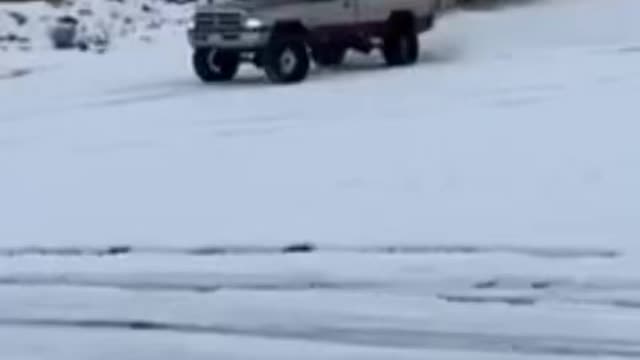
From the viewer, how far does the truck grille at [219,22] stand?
28.5m

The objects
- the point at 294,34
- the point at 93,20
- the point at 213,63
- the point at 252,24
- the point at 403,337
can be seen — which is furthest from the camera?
the point at 93,20

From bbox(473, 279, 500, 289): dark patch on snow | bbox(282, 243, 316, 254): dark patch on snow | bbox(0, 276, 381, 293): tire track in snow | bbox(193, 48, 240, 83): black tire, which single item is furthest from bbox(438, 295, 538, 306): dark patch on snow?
bbox(193, 48, 240, 83): black tire

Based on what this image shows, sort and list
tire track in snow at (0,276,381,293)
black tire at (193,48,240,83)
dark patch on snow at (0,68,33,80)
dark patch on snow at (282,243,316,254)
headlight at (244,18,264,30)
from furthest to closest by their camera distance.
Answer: dark patch on snow at (0,68,33,80), black tire at (193,48,240,83), headlight at (244,18,264,30), dark patch on snow at (282,243,316,254), tire track in snow at (0,276,381,293)

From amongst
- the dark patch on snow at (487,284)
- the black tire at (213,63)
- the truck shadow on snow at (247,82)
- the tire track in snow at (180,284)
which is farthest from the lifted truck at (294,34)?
the dark patch on snow at (487,284)

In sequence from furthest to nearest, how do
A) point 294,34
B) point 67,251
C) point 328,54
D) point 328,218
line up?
point 328,54
point 294,34
point 328,218
point 67,251

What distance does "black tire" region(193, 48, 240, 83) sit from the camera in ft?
96.0

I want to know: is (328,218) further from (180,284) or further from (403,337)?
(403,337)

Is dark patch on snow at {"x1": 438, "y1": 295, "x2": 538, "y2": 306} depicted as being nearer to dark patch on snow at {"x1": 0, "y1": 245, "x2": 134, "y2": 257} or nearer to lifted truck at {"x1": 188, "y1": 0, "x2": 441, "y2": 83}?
dark patch on snow at {"x1": 0, "y1": 245, "x2": 134, "y2": 257}

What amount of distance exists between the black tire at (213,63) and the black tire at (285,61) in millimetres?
853

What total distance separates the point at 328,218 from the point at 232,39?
1429 cm

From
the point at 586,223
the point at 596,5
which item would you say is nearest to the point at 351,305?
the point at 586,223

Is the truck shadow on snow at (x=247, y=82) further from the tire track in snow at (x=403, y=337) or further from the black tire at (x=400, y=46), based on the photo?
the tire track in snow at (x=403, y=337)

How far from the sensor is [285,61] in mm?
28641

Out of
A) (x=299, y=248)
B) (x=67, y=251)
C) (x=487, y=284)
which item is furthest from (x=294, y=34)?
(x=487, y=284)
